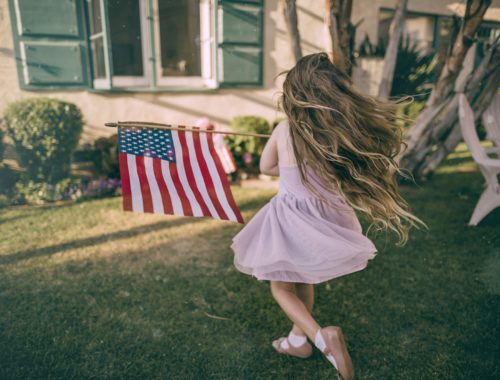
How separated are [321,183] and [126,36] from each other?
16.8 feet

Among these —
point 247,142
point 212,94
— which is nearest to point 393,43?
point 247,142

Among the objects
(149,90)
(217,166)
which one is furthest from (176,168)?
(149,90)

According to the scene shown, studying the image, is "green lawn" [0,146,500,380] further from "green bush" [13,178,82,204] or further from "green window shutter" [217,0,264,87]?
"green window shutter" [217,0,264,87]

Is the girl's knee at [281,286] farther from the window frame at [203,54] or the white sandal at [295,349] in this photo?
the window frame at [203,54]

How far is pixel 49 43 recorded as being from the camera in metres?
5.24

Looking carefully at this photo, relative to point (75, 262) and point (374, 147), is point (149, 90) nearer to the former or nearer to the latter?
point (75, 262)

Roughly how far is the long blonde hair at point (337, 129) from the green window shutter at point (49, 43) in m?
4.36

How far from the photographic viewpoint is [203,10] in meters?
6.31

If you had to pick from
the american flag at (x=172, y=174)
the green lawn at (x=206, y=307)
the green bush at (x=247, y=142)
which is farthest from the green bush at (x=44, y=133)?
the american flag at (x=172, y=174)

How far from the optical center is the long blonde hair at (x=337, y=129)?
1.98 metres

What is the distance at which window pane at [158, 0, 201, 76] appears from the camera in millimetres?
6270

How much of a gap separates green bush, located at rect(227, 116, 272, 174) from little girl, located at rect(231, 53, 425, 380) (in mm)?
3966

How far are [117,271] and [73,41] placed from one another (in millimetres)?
3557

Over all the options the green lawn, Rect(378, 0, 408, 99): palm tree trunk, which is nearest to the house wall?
Rect(378, 0, 408, 99): palm tree trunk
